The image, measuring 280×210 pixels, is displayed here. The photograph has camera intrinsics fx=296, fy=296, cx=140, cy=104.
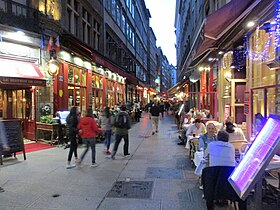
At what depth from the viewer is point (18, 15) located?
11.5m

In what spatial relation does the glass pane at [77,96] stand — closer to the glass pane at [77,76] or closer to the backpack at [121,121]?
the glass pane at [77,76]

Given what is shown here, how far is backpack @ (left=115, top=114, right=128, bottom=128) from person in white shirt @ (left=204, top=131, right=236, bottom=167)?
4.96 metres

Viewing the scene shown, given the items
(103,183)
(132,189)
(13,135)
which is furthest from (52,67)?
(132,189)

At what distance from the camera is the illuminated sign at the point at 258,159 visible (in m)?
3.04

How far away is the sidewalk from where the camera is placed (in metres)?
5.30

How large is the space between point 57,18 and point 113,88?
14225 mm

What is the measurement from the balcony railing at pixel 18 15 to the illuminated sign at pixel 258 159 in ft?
32.9

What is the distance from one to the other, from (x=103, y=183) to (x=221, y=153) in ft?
9.75

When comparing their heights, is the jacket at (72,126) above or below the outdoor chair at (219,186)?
above

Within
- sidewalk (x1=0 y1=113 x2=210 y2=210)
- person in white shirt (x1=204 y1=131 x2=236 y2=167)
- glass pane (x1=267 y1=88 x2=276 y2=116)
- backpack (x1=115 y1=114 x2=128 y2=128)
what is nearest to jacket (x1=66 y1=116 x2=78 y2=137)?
sidewalk (x1=0 y1=113 x2=210 y2=210)

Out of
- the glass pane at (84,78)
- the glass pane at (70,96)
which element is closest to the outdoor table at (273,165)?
the glass pane at (70,96)

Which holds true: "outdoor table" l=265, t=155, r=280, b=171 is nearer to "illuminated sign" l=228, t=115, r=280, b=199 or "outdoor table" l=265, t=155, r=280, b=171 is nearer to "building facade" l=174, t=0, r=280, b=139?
"illuminated sign" l=228, t=115, r=280, b=199

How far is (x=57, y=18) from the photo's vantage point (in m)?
14.3

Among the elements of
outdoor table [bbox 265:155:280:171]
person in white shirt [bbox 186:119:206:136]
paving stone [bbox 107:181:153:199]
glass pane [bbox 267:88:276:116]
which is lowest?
paving stone [bbox 107:181:153:199]
